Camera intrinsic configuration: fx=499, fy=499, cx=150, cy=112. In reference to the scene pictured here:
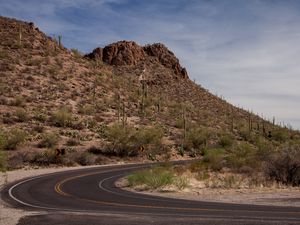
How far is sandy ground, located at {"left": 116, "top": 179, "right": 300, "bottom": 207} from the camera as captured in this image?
20.1m

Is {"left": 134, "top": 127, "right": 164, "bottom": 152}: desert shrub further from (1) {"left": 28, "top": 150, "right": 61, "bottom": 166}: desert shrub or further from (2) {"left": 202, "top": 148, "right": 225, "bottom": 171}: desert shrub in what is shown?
(2) {"left": 202, "top": 148, "right": 225, "bottom": 171}: desert shrub

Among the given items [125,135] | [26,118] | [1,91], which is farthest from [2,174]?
[1,91]

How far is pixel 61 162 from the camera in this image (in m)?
48.2

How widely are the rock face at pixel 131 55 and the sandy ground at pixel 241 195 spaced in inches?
3025

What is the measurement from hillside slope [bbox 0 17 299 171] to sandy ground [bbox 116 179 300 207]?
16844mm

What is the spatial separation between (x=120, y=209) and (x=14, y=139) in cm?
3454

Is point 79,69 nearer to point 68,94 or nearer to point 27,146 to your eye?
point 68,94

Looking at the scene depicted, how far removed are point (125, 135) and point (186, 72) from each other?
57.2 meters

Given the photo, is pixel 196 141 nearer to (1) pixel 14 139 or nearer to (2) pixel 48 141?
(2) pixel 48 141

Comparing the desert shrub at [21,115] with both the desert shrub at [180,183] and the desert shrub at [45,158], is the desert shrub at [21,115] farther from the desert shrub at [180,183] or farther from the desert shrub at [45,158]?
the desert shrub at [180,183]

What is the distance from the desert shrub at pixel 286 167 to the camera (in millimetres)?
28234

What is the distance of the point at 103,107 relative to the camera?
72688 millimetres

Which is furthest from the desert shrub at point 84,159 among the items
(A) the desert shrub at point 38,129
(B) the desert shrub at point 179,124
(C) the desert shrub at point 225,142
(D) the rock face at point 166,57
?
(D) the rock face at point 166,57

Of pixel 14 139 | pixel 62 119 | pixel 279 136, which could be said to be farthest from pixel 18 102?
pixel 279 136
